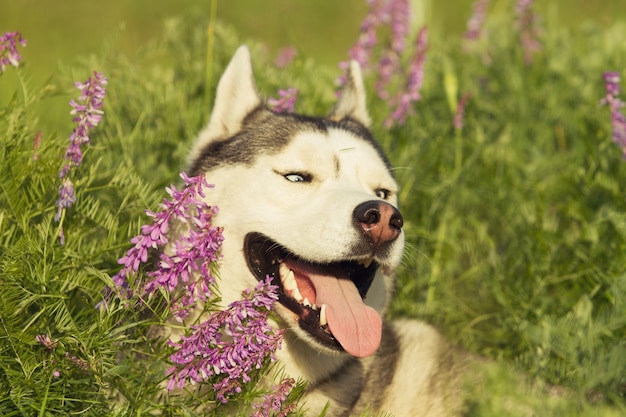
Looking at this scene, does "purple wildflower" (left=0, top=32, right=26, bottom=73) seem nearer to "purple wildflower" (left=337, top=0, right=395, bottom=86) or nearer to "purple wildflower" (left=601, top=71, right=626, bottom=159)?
"purple wildflower" (left=337, top=0, right=395, bottom=86)

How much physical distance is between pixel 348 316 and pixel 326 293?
0.42ft

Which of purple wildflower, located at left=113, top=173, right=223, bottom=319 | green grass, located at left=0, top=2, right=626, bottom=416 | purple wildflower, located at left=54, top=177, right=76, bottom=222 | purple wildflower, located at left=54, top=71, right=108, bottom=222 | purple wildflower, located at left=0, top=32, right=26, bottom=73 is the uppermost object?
purple wildflower, located at left=0, top=32, right=26, bottom=73

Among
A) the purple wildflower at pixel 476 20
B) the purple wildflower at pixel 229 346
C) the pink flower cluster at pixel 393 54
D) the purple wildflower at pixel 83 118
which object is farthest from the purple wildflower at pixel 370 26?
the purple wildflower at pixel 229 346

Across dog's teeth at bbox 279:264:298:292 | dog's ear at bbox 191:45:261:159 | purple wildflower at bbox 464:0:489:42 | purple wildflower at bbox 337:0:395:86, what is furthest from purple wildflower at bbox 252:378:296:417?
purple wildflower at bbox 464:0:489:42

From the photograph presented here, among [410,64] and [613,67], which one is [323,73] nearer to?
[410,64]

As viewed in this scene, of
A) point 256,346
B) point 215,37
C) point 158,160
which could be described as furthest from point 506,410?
point 215,37

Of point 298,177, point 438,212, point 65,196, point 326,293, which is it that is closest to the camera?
point 65,196

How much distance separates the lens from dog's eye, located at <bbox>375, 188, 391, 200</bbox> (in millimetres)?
3429

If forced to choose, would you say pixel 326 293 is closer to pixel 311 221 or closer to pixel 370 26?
pixel 311 221

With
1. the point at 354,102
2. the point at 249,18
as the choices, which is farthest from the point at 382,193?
the point at 249,18

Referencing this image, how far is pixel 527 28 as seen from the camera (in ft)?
19.8

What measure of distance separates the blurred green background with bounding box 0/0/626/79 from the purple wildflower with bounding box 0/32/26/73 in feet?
5.65

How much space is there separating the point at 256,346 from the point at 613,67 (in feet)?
13.0

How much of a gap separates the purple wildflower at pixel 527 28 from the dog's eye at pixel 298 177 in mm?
3167
